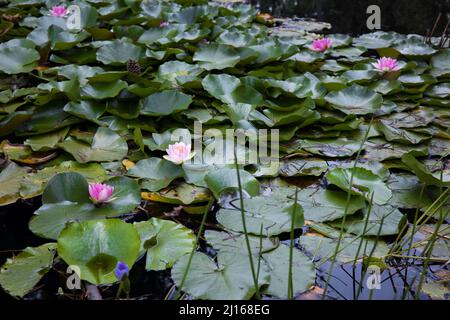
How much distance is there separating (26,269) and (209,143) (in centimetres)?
75

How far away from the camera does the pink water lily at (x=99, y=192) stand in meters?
1.21

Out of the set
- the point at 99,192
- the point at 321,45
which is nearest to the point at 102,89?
the point at 99,192

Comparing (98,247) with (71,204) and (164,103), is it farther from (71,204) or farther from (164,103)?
(164,103)

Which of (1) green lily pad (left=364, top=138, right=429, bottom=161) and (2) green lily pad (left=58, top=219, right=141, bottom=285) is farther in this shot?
(1) green lily pad (left=364, top=138, right=429, bottom=161)

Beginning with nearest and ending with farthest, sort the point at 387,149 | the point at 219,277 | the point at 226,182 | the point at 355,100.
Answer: the point at 219,277, the point at 226,182, the point at 387,149, the point at 355,100

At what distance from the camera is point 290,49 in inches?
90.2

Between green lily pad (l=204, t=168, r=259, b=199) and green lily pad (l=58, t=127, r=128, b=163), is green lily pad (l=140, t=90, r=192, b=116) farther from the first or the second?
green lily pad (l=204, t=168, r=259, b=199)

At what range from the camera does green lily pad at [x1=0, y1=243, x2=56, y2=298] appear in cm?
98

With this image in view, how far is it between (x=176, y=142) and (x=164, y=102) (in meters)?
0.26

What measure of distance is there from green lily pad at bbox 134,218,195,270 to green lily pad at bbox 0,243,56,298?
0.22m

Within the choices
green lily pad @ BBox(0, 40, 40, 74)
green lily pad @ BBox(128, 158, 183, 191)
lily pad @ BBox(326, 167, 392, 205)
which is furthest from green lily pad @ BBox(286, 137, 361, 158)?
green lily pad @ BBox(0, 40, 40, 74)

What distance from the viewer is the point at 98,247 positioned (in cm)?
104
